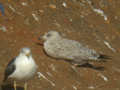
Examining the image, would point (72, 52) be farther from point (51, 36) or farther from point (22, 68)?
point (22, 68)

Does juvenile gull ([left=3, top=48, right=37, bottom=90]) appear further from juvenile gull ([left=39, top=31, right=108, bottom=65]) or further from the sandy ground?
juvenile gull ([left=39, top=31, right=108, bottom=65])

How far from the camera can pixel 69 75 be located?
7.02m

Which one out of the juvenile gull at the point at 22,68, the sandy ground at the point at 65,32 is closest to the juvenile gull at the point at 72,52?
the sandy ground at the point at 65,32

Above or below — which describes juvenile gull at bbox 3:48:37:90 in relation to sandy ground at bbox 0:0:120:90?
above

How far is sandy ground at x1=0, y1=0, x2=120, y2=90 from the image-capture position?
6805 mm

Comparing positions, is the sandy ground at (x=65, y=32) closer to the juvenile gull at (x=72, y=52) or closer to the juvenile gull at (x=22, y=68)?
the juvenile gull at (x=72, y=52)

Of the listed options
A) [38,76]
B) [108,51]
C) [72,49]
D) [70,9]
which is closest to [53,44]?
[72,49]

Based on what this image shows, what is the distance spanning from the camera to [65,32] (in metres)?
8.53

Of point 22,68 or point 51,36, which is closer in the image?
point 22,68

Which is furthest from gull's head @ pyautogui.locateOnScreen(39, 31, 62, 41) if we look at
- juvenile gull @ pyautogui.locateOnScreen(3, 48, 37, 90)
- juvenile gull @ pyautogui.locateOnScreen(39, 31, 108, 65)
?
juvenile gull @ pyautogui.locateOnScreen(3, 48, 37, 90)

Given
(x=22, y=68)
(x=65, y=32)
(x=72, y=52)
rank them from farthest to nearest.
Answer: (x=65, y=32), (x=72, y=52), (x=22, y=68)

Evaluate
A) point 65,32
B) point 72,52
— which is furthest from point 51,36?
point 65,32

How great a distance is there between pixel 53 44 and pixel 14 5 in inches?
78.7

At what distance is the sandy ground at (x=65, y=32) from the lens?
6.80 metres
